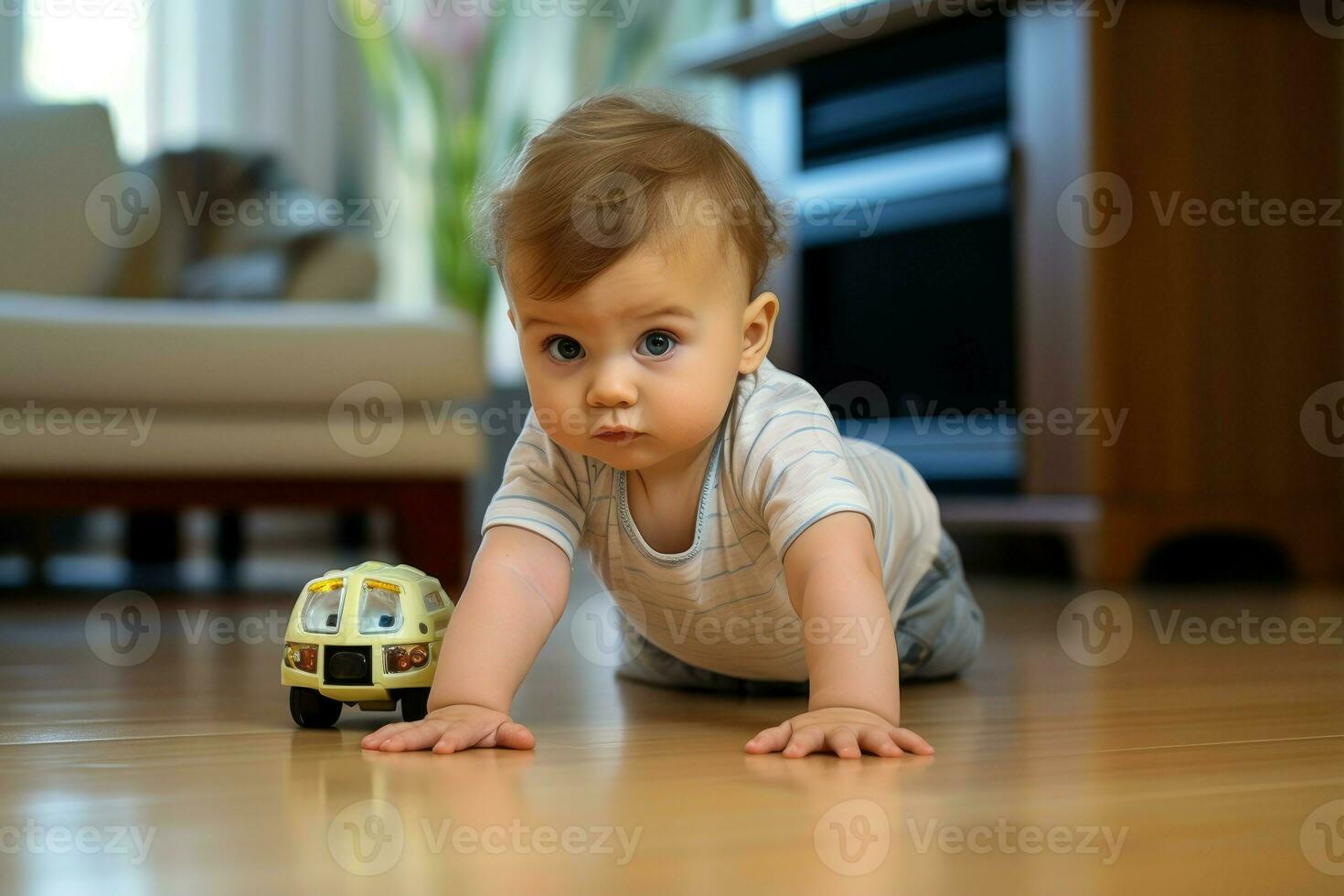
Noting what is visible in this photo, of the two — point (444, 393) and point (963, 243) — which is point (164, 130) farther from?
point (963, 243)

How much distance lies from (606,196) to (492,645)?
25cm

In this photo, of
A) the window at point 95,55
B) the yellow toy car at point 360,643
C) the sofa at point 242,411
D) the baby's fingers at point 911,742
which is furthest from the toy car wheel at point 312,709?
the window at point 95,55

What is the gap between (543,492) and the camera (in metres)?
0.86

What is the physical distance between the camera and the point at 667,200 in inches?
29.8

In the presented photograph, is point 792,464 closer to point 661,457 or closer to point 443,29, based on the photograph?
point 661,457

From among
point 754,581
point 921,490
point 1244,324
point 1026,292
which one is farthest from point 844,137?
point 754,581

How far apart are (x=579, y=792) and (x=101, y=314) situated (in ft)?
4.65

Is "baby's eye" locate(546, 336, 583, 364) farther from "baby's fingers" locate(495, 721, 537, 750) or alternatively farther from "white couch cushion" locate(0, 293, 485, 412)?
"white couch cushion" locate(0, 293, 485, 412)

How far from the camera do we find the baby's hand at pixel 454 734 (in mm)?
710

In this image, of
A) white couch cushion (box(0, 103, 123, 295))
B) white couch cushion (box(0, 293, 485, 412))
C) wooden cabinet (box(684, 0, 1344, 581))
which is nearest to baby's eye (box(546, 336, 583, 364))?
white couch cushion (box(0, 293, 485, 412))

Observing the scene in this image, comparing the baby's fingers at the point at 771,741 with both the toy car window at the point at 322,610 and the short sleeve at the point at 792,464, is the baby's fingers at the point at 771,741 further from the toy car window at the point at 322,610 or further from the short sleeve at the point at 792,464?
the toy car window at the point at 322,610

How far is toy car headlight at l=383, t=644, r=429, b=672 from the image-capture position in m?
0.78

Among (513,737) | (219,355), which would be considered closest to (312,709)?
(513,737)

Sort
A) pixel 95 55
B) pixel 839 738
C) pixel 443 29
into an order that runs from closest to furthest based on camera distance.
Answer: pixel 839 738, pixel 95 55, pixel 443 29
